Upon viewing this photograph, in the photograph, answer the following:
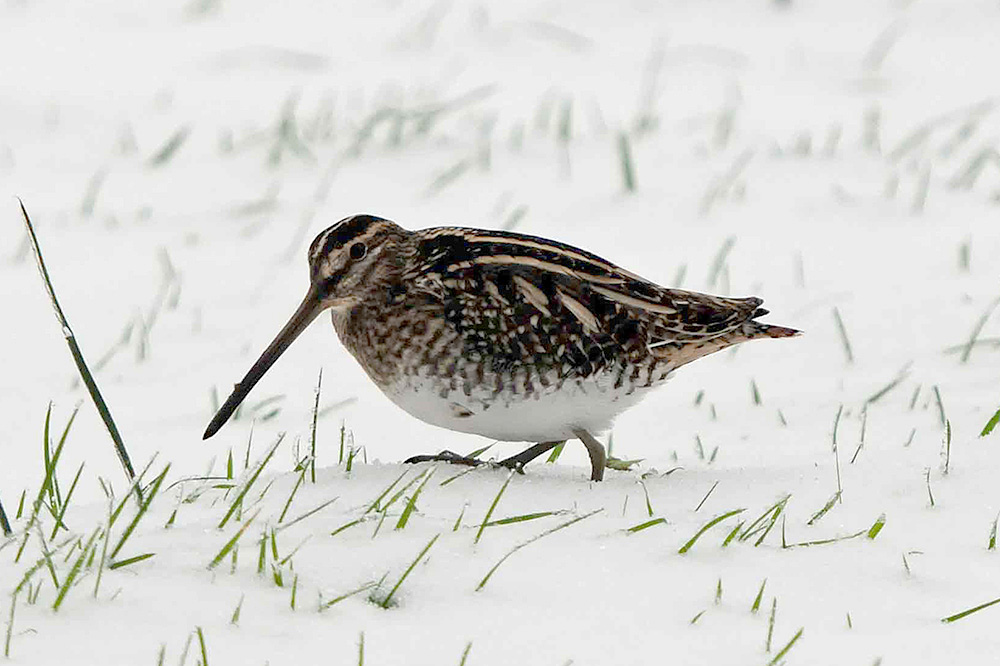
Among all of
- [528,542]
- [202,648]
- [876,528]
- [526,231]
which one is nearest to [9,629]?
[202,648]

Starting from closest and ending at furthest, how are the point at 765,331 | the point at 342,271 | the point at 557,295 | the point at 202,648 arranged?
the point at 202,648 < the point at 557,295 < the point at 342,271 < the point at 765,331

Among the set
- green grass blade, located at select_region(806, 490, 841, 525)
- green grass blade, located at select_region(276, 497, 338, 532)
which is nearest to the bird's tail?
green grass blade, located at select_region(806, 490, 841, 525)

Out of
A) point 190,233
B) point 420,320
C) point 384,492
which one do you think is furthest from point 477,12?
point 384,492

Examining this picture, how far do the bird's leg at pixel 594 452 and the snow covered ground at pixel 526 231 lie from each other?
0.06 m

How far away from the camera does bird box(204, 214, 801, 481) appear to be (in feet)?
13.2

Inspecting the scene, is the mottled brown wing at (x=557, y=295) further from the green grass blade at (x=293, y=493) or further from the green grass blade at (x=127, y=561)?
the green grass blade at (x=127, y=561)

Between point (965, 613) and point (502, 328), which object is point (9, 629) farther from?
point (965, 613)

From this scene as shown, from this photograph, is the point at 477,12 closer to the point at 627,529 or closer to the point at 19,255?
the point at 19,255

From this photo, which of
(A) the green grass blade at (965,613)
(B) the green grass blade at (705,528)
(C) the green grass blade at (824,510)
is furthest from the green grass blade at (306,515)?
(A) the green grass blade at (965,613)

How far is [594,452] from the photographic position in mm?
4148

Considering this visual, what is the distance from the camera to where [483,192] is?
7.56 meters

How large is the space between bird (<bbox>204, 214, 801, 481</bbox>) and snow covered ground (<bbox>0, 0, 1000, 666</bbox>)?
0.17 metres

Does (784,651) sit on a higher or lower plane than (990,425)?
lower

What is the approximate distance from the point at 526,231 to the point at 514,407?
3.27m
